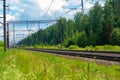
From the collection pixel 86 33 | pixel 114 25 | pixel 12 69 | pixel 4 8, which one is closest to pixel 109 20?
pixel 114 25

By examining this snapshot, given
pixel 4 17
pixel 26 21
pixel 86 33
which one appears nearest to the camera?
pixel 4 17

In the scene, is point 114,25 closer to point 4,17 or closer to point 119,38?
point 119,38

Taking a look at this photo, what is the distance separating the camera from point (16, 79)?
798 centimetres

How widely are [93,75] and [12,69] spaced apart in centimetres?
204

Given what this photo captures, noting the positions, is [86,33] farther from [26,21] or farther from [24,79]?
[24,79]

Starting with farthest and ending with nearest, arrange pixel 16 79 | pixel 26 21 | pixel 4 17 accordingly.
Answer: pixel 26 21
pixel 4 17
pixel 16 79

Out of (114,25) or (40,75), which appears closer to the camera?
(40,75)

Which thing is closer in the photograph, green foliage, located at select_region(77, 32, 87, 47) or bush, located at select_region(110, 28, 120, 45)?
bush, located at select_region(110, 28, 120, 45)

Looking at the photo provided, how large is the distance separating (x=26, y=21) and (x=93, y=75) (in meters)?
82.2

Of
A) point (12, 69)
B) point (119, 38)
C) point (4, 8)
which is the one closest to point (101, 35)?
point (119, 38)

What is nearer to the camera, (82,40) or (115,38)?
(115,38)

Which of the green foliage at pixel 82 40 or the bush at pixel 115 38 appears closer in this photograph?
the bush at pixel 115 38

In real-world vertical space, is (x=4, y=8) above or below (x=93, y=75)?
above

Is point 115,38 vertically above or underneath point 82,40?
above
